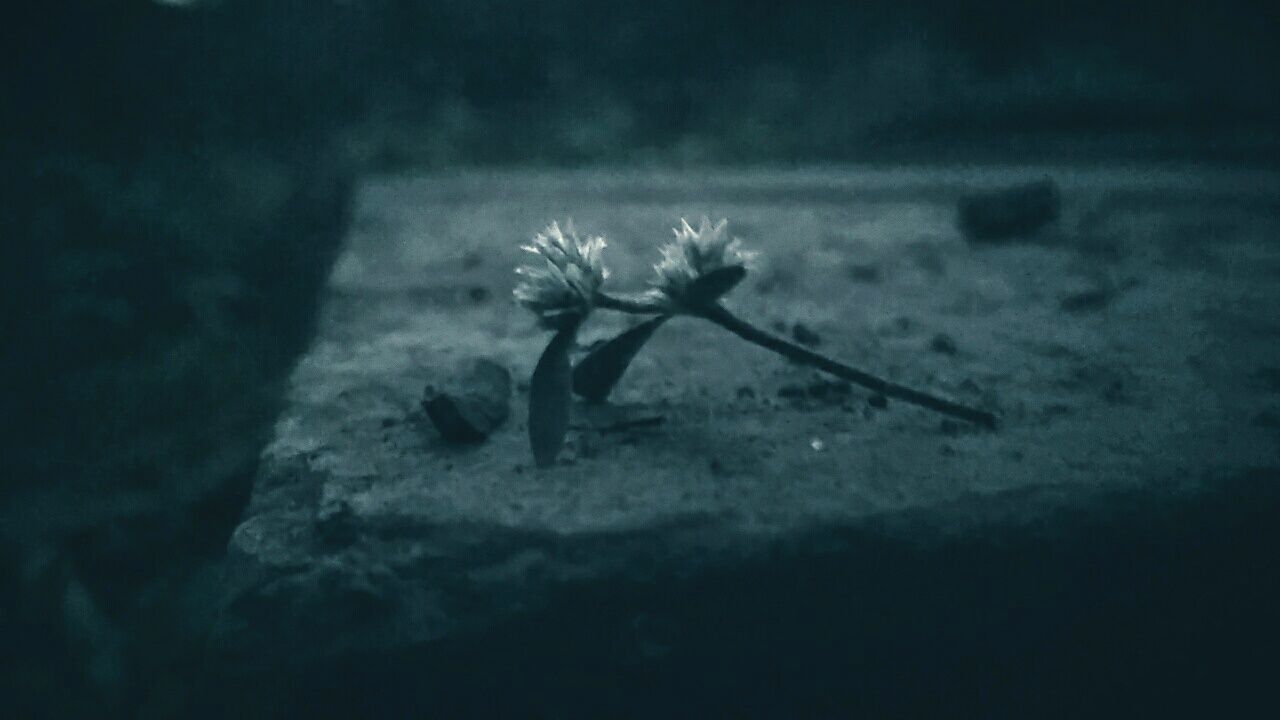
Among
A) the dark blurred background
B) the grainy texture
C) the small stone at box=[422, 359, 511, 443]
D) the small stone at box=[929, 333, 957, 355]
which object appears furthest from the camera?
the dark blurred background

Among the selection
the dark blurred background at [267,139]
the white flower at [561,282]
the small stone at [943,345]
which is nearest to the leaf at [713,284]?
the white flower at [561,282]

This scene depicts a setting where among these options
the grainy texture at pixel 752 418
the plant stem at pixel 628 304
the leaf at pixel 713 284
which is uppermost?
the leaf at pixel 713 284

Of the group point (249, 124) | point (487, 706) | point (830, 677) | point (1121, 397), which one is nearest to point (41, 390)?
point (249, 124)

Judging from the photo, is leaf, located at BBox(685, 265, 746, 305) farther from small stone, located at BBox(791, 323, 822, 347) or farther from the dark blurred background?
the dark blurred background

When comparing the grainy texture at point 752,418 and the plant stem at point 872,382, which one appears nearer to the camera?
the grainy texture at point 752,418

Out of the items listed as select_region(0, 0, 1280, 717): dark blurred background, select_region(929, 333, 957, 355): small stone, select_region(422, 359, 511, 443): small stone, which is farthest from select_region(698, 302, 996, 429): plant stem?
select_region(0, 0, 1280, 717): dark blurred background

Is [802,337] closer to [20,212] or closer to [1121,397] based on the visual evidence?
[1121,397]

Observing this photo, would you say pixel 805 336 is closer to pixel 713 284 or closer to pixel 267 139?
pixel 713 284

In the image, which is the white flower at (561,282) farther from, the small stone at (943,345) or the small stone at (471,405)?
the small stone at (943,345)
